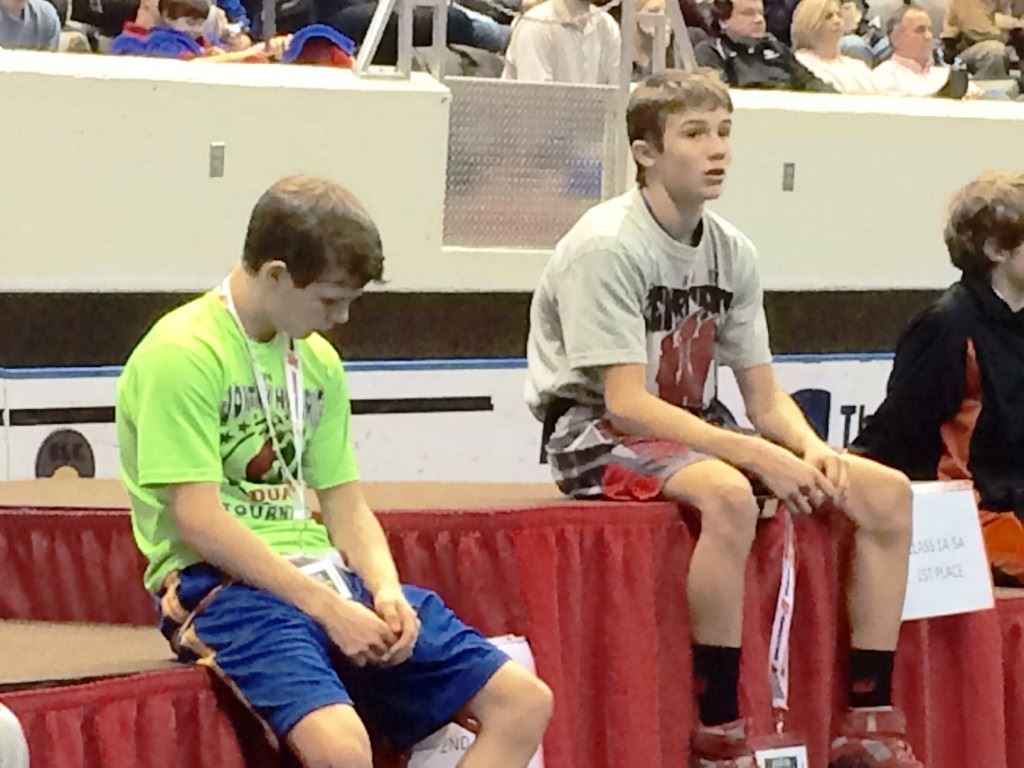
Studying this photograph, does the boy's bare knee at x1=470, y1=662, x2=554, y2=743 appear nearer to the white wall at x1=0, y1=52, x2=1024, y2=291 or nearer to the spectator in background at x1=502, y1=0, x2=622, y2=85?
the white wall at x1=0, y1=52, x2=1024, y2=291

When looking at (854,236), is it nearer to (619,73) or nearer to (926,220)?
(926,220)

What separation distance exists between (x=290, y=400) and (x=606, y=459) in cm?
82

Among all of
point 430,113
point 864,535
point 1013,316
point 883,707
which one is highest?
point 430,113

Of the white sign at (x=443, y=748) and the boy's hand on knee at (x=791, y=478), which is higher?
the boy's hand on knee at (x=791, y=478)

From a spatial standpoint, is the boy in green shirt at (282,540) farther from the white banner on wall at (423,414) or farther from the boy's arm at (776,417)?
the white banner on wall at (423,414)

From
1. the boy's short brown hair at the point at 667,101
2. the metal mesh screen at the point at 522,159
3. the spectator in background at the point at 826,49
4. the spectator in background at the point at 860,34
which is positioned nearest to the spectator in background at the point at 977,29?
the spectator in background at the point at 860,34

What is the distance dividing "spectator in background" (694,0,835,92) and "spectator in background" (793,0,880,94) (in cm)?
11

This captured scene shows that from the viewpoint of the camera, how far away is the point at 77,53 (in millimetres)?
6086

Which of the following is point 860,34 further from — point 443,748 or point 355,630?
point 355,630

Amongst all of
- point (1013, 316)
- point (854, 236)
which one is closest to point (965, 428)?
point (1013, 316)

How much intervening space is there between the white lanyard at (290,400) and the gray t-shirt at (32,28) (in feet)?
11.6

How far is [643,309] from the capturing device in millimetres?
3410

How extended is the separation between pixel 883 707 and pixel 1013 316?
2.66 ft

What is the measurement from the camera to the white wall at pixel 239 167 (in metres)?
5.47
